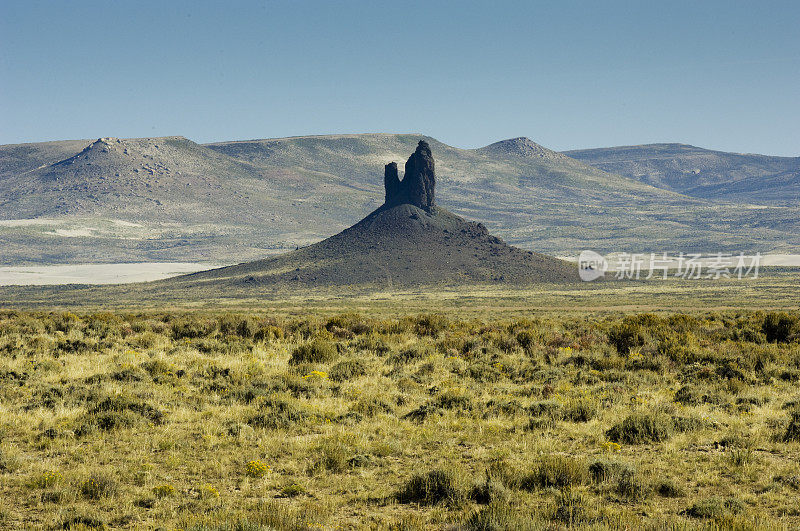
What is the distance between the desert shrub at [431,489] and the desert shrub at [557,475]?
3.69 feet

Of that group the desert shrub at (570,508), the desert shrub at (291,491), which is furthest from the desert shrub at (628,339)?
the desert shrub at (291,491)

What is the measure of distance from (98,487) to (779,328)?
24630mm

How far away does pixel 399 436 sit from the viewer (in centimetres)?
1375

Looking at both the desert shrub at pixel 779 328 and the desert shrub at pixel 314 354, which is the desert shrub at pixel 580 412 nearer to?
the desert shrub at pixel 314 354

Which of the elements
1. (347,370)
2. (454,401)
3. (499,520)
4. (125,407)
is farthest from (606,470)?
(125,407)

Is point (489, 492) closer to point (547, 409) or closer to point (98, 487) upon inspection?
point (547, 409)

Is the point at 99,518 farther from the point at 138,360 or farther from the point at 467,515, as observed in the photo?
the point at 138,360

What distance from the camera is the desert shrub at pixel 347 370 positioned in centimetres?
1902

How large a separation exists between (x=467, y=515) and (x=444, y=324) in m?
22.2

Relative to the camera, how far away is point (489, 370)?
19.7 m

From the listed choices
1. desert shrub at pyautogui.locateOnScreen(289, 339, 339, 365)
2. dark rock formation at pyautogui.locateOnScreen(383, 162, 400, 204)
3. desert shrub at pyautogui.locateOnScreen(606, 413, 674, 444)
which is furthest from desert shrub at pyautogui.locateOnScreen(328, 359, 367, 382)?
dark rock formation at pyautogui.locateOnScreen(383, 162, 400, 204)

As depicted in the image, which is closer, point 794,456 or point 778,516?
point 778,516

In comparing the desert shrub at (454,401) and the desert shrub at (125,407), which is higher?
the desert shrub at (125,407)

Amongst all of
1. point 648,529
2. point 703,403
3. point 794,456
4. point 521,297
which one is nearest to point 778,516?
point 648,529
